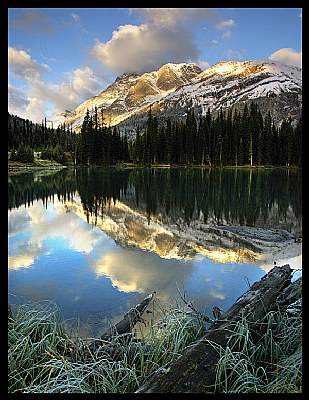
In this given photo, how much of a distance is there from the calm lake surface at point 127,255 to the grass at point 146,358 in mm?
1084

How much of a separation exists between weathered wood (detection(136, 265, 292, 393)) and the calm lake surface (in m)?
1.41

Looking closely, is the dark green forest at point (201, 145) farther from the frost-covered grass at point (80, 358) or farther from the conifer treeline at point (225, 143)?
the frost-covered grass at point (80, 358)

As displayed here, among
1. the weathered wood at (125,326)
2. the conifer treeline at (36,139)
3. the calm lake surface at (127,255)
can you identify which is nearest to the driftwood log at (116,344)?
the weathered wood at (125,326)

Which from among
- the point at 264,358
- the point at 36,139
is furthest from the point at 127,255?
the point at 36,139

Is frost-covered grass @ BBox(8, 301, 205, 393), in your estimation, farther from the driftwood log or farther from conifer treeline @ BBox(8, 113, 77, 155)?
conifer treeline @ BBox(8, 113, 77, 155)

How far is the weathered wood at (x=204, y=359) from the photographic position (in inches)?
127

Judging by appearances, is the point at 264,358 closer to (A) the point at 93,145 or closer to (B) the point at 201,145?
(A) the point at 93,145

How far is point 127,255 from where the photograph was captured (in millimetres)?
9898

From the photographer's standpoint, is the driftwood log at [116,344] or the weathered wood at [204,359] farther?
the driftwood log at [116,344]

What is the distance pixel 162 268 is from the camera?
8.55 meters
